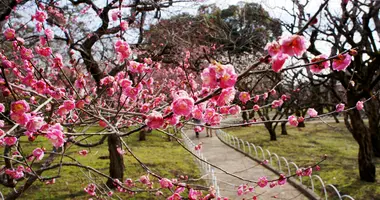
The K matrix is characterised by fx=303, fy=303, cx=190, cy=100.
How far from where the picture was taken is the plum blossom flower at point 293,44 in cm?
125

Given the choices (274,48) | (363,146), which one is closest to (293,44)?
(274,48)

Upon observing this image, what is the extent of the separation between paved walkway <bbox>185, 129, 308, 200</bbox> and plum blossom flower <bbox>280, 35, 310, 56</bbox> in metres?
3.98

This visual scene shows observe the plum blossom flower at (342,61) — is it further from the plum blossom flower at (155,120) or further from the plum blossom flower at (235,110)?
the plum blossom flower at (235,110)

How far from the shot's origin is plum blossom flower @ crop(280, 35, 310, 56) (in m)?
1.25

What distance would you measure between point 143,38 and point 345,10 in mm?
4935

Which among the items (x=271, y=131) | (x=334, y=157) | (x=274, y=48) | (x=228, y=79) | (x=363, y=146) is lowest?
(x=334, y=157)

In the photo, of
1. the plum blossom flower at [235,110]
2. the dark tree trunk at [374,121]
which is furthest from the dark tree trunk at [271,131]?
the plum blossom flower at [235,110]

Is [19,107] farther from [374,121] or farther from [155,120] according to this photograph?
[374,121]

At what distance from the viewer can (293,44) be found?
4.14 feet

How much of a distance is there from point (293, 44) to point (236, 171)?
7.62 m

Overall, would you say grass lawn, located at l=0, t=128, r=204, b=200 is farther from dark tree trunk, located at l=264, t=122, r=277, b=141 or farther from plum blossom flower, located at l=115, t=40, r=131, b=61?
dark tree trunk, located at l=264, t=122, r=277, b=141

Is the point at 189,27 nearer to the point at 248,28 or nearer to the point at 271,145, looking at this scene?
the point at 248,28

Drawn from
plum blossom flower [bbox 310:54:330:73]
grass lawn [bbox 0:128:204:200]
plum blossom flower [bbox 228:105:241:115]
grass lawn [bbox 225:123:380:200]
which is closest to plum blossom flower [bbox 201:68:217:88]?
plum blossom flower [bbox 310:54:330:73]

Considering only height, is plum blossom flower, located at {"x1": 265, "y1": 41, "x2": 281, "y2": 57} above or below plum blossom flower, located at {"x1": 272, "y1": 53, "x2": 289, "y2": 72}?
above
